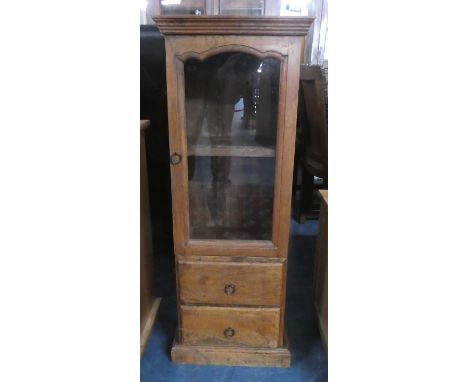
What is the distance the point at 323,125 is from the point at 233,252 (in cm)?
110

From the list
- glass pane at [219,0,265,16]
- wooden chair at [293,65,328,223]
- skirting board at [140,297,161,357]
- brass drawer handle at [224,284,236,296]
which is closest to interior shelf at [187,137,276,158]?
brass drawer handle at [224,284,236,296]

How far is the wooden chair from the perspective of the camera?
1.93 meters

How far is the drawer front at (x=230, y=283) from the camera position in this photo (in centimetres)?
113

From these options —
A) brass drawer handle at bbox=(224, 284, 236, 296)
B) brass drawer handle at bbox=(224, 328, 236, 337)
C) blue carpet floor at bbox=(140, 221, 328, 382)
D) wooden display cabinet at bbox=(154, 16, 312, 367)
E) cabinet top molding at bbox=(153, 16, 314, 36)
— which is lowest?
blue carpet floor at bbox=(140, 221, 328, 382)

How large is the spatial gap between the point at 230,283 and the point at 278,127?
1.57 ft

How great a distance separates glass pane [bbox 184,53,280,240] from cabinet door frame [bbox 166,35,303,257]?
0.08 ft

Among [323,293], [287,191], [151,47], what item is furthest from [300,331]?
[151,47]

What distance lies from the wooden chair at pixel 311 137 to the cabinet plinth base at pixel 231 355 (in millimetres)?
1062

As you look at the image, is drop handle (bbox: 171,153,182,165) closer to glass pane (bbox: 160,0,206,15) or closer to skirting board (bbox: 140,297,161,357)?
skirting board (bbox: 140,297,161,357)

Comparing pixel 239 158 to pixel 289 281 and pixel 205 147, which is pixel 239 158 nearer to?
pixel 205 147

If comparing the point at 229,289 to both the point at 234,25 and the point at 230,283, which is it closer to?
the point at 230,283

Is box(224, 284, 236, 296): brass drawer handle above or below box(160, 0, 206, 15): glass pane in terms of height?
below

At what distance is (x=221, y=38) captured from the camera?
3.05ft

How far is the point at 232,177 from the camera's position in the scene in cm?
114
